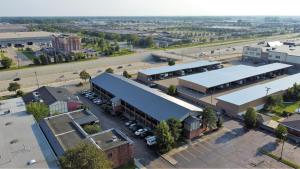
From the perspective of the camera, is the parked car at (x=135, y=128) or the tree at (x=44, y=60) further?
the tree at (x=44, y=60)

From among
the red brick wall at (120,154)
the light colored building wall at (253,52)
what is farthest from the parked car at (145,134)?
the light colored building wall at (253,52)

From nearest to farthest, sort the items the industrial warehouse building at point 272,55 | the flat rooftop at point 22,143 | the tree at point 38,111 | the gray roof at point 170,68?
the flat rooftop at point 22,143
the tree at point 38,111
the gray roof at point 170,68
the industrial warehouse building at point 272,55

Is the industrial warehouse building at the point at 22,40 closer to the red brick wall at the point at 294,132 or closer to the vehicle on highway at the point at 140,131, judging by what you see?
the vehicle on highway at the point at 140,131

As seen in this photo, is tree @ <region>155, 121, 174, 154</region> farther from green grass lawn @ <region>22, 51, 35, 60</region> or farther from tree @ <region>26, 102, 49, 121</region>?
green grass lawn @ <region>22, 51, 35, 60</region>

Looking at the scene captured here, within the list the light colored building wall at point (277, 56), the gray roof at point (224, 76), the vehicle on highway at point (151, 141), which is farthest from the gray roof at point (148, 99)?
the light colored building wall at point (277, 56)

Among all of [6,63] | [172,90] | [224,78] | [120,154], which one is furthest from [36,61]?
[120,154]

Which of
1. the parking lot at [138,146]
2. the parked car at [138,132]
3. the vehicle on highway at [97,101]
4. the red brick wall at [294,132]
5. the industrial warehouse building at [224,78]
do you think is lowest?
the parking lot at [138,146]

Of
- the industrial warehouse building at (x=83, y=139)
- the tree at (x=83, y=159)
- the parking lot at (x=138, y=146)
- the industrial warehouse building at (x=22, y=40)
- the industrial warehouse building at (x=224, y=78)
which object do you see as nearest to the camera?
the tree at (x=83, y=159)

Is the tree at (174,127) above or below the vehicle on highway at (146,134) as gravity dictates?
above
